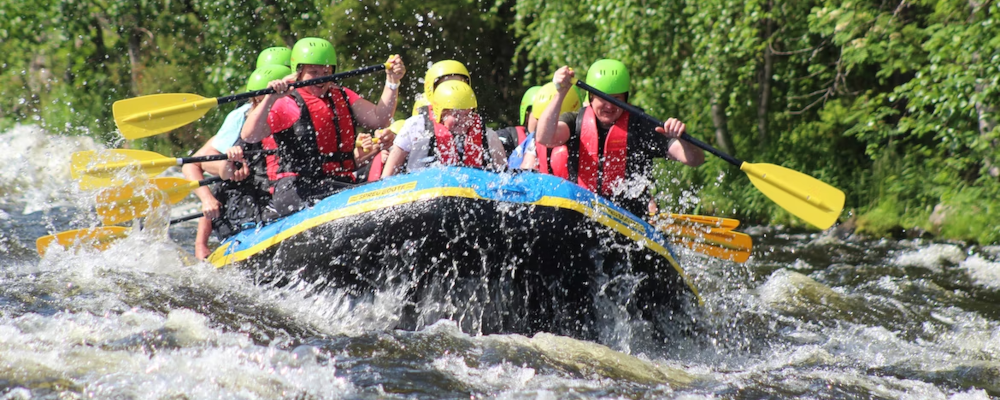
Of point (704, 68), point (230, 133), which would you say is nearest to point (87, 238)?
point (230, 133)

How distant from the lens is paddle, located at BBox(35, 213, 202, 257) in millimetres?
6332

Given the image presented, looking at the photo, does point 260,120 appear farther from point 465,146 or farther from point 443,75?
point 465,146

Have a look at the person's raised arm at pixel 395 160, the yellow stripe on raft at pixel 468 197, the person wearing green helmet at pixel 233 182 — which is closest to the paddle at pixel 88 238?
the person wearing green helmet at pixel 233 182

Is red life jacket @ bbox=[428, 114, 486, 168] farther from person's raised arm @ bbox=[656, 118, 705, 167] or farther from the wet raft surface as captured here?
person's raised arm @ bbox=[656, 118, 705, 167]

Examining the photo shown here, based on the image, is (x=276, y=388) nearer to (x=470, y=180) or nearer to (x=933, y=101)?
(x=470, y=180)

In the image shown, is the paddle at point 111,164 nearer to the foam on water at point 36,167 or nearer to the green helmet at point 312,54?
the green helmet at point 312,54

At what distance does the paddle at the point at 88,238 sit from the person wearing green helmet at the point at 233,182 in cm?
60

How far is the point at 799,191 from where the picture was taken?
5.36m

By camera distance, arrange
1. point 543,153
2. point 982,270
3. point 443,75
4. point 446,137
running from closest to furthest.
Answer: point 446,137, point 543,153, point 443,75, point 982,270

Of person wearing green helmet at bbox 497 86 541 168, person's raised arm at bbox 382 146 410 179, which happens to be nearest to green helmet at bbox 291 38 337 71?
person's raised arm at bbox 382 146 410 179

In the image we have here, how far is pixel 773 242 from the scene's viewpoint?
29.8 feet

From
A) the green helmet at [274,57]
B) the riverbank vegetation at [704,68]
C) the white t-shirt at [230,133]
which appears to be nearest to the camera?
the white t-shirt at [230,133]

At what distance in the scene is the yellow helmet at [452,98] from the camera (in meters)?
5.16

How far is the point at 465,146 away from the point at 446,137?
0.12 metres
